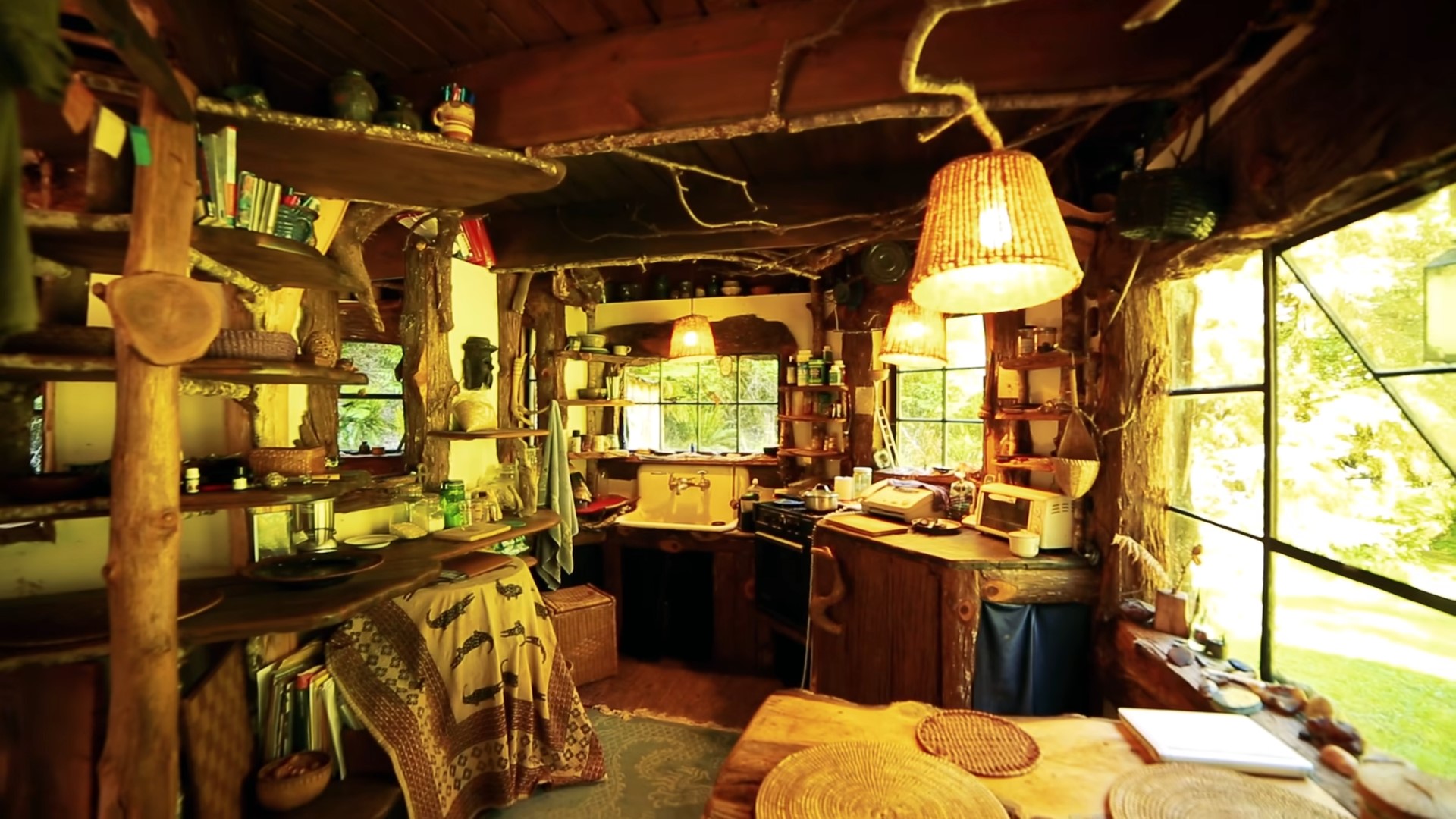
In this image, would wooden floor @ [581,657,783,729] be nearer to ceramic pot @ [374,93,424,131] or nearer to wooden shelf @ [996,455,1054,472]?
wooden shelf @ [996,455,1054,472]

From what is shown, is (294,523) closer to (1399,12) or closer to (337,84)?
(337,84)

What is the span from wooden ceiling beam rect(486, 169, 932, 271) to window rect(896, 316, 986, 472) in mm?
750

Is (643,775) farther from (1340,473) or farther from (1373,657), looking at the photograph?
(1340,473)

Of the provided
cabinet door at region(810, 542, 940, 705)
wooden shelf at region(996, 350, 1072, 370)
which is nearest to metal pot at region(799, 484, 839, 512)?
cabinet door at region(810, 542, 940, 705)

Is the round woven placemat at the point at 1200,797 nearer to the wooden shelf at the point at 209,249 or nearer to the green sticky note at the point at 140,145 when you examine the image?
the wooden shelf at the point at 209,249

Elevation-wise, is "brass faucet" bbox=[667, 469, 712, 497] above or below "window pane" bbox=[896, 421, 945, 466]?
below

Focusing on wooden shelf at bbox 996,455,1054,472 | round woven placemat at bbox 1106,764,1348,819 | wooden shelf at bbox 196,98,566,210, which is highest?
wooden shelf at bbox 196,98,566,210

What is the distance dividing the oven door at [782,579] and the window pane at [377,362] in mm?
3828

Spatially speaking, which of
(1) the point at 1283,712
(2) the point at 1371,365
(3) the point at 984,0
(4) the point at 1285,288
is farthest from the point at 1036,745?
(3) the point at 984,0

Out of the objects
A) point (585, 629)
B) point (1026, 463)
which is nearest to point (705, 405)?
point (585, 629)

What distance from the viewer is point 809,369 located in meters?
4.06

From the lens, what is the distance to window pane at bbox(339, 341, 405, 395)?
5.49 meters

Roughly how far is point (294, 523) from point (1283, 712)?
10.3ft

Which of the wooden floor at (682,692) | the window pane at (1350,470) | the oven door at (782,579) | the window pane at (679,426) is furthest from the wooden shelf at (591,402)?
the window pane at (1350,470)
